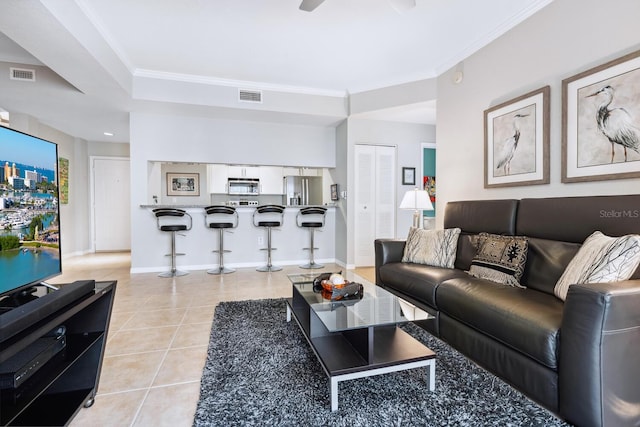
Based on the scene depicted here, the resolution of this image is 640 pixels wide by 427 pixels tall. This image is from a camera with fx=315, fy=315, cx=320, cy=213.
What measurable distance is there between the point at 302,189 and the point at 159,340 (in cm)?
446

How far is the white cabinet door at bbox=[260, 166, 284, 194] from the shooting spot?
6.55m

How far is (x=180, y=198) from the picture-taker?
257 inches

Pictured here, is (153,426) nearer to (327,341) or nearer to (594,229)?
(327,341)

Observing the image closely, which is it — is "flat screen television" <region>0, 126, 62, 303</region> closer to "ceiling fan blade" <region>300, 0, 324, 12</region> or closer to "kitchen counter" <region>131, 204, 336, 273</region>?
"ceiling fan blade" <region>300, 0, 324, 12</region>

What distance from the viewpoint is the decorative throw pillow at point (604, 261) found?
149 cm

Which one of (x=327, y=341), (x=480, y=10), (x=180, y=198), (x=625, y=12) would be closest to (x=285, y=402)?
(x=327, y=341)

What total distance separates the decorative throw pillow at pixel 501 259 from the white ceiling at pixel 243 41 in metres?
1.94

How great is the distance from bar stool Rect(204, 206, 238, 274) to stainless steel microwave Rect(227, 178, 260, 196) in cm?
172

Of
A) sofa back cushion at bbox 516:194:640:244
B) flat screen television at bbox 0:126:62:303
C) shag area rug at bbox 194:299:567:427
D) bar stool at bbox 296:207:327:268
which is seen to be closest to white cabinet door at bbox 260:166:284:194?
bar stool at bbox 296:207:327:268

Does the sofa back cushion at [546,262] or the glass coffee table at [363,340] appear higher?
the sofa back cushion at [546,262]

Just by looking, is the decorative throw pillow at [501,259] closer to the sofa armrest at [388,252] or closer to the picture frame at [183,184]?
the sofa armrest at [388,252]

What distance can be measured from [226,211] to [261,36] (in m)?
2.43

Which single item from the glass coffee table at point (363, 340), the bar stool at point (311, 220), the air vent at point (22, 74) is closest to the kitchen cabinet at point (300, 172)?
the bar stool at point (311, 220)

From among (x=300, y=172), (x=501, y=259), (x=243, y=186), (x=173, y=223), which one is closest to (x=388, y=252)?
(x=501, y=259)
